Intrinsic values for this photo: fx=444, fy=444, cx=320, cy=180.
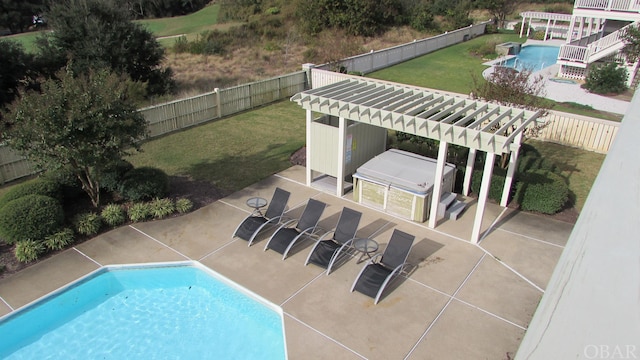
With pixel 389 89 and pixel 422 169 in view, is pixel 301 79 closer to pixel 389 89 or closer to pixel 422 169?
pixel 389 89

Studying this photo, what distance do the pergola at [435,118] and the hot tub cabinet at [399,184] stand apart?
0.44 metres

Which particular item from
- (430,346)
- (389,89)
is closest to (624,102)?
(389,89)

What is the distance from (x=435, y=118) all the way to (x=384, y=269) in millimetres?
4135

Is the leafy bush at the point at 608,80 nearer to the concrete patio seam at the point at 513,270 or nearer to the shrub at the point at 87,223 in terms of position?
the concrete patio seam at the point at 513,270

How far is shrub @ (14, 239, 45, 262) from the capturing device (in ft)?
32.9

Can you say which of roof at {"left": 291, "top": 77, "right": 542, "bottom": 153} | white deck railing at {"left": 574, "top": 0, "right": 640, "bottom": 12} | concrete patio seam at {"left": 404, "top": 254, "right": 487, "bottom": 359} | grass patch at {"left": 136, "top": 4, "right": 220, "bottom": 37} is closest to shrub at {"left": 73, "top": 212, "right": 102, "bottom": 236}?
roof at {"left": 291, "top": 77, "right": 542, "bottom": 153}

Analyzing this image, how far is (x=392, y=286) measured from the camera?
9.27 meters

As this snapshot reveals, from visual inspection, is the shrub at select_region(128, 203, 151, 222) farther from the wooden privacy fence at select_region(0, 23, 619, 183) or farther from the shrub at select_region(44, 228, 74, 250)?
the wooden privacy fence at select_region(0, 23, 619, 183)

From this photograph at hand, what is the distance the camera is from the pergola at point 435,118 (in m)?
10.1

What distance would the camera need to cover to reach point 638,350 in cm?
165

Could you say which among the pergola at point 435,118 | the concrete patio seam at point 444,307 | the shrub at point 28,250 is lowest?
the concrete patio seam at point 444,307

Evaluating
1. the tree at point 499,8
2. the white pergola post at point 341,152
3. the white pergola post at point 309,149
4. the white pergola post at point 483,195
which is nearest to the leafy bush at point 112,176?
the white pergola post at point 309,149

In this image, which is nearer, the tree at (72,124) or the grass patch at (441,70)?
the tree at (72,124)

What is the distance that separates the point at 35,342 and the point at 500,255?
981 cm
